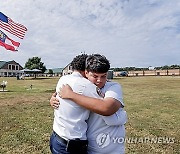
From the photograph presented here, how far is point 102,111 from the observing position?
184 cm

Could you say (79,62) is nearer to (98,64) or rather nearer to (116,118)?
(98,64)

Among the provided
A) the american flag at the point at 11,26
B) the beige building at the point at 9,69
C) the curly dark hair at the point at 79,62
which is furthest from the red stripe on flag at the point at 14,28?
the beige building at the point at 9,69

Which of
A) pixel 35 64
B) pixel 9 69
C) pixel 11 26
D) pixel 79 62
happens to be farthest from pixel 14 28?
pixel 9 69

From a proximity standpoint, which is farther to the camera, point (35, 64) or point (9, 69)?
point (9, 69)

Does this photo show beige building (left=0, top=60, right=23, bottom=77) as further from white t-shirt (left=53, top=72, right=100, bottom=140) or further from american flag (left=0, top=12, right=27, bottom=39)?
white t-shirt (left=53, top=72, right=100, bottom=140)

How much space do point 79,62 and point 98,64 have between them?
0.23 metres

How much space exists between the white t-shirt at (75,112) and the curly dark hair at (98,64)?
0.12 meters

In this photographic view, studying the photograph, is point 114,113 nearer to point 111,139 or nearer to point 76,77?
point 111,139

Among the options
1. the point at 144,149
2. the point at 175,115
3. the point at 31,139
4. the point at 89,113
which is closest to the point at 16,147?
the point at 31,139

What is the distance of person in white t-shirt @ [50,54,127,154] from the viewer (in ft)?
6.11

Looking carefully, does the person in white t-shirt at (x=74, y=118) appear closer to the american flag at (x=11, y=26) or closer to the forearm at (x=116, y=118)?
the forearm at (x=116, y=118)

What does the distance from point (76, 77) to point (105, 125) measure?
1.52 ft

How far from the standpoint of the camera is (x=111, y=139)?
203cm

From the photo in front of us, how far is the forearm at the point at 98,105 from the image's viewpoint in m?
1.84
